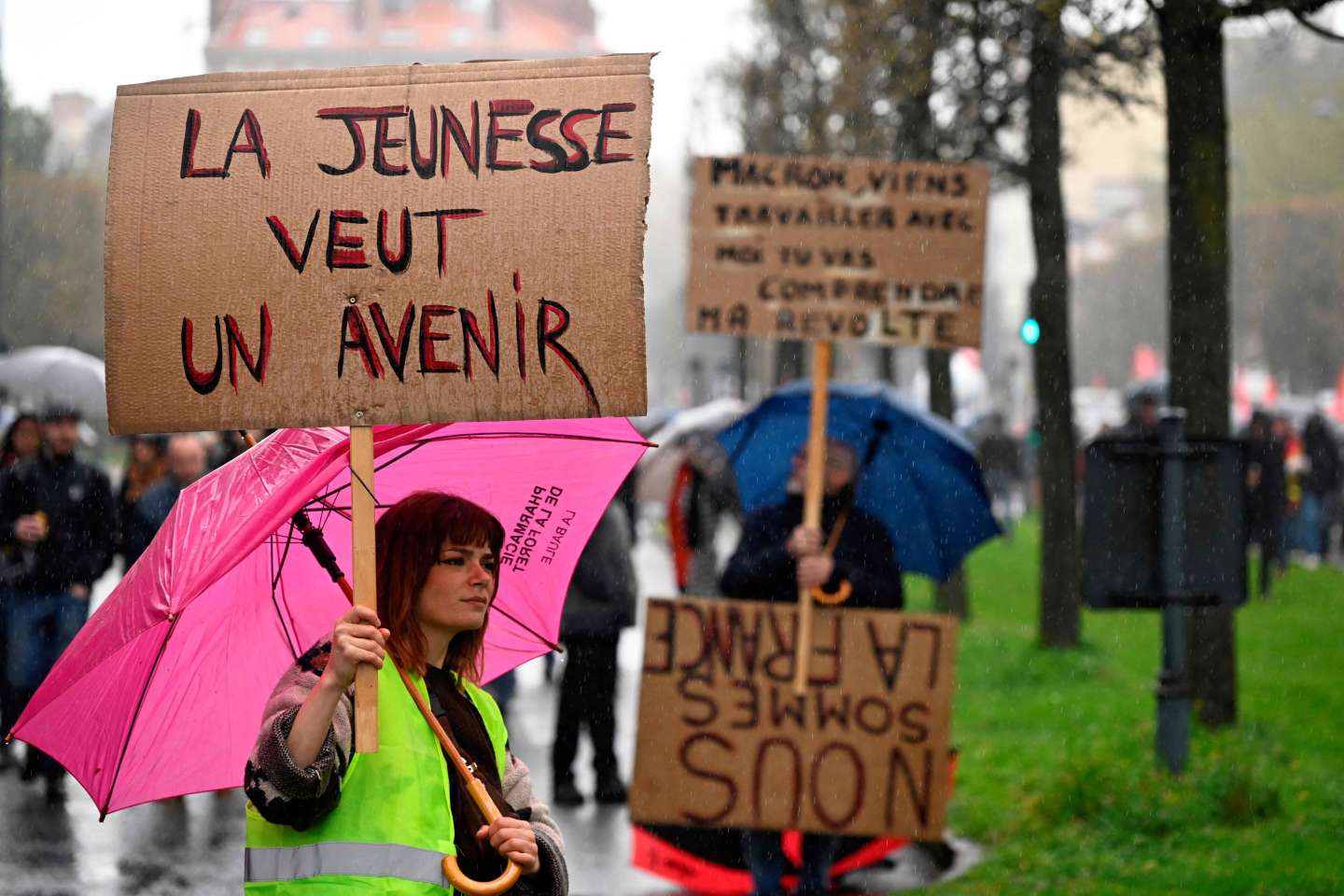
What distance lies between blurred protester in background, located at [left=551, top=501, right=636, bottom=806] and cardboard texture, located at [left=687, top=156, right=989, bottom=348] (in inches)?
91.2

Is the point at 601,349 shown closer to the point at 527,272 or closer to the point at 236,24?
the point at 527,272

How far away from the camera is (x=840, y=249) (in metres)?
8.11

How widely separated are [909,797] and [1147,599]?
1.34m

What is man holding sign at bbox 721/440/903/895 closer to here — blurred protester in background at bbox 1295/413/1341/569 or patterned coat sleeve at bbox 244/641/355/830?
patterned coat sleeve at bbox 244/641/355/830

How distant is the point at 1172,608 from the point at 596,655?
3114mm

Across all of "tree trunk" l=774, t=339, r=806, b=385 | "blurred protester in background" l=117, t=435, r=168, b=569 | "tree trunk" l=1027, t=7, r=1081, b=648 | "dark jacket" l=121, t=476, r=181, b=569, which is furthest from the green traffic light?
"tree trunk" l=774, t=339, r=806, b=385

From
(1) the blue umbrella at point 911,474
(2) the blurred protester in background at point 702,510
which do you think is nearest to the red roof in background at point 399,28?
(2) the blurred protester in background at point 702,510

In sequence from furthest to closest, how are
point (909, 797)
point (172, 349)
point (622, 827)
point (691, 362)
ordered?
point (691, 362) < point (622, 827) < point (909, 797) < point (172, 349)

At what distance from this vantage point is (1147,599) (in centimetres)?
811

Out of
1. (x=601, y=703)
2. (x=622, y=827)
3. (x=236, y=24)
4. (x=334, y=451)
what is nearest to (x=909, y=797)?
(x=622, y=827)

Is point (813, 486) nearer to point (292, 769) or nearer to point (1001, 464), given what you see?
point (292, 769)

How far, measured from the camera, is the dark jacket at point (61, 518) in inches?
412

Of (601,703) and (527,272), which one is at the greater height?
(527,272)

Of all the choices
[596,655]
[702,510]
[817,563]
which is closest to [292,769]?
[817,563]
